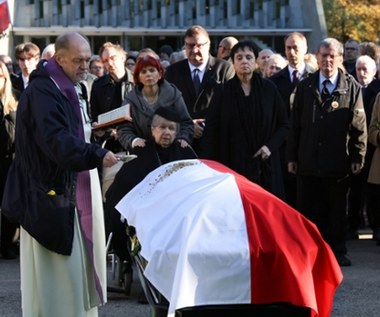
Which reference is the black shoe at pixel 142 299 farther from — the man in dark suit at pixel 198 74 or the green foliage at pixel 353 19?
the green foliage at pixel 353 19

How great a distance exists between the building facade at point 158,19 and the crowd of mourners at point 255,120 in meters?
12.7

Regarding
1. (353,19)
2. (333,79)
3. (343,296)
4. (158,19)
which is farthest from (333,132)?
(353,19)

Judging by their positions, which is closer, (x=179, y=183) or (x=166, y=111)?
(x=179, y=183)

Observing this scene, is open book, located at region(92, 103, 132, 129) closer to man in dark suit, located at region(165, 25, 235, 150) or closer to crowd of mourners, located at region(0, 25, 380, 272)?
crowd of mourners, located at region(0, 25, 380, 272)

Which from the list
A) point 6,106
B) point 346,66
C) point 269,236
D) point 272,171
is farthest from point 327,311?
point 346,66

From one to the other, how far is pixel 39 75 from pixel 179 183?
45.5 inches

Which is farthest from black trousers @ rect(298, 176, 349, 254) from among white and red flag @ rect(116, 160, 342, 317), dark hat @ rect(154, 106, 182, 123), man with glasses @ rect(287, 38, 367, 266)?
white and red flag @ rect(116, 160, 342, 317)

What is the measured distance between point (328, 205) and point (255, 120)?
4.87 feet

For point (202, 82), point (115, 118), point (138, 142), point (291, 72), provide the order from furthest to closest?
point (291, 72) < point (202, 82) < point (138, 142) < point (115, 118)

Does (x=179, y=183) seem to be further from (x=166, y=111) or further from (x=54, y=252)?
(x=166, y=111)

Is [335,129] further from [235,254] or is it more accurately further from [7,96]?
[235,254]

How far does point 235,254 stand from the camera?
638 cm

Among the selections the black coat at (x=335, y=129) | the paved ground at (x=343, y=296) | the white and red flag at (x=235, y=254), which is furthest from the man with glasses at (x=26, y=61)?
the white and red flag at (x=235, y=254)

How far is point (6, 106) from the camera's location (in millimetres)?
11555
